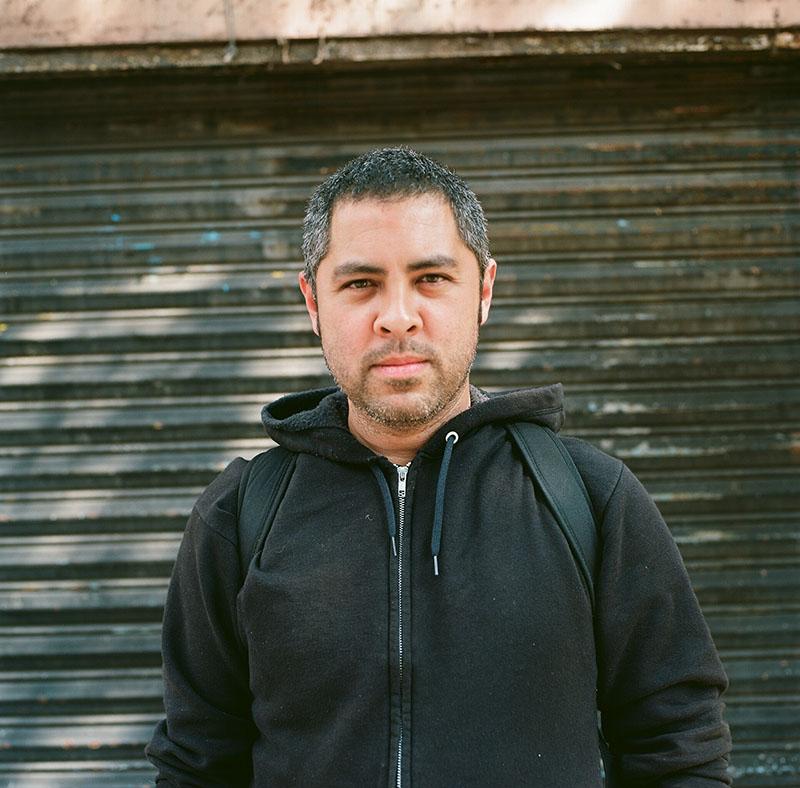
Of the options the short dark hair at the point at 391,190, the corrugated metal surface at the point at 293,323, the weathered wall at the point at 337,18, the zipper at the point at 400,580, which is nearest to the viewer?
the zipper at the point at 400,580

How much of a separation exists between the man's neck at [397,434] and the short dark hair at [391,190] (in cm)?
34

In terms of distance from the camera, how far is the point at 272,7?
12.0 feet

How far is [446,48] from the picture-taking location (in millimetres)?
3662

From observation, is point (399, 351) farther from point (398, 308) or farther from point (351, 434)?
point (351, 434)

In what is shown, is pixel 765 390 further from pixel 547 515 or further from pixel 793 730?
pixel 547 515

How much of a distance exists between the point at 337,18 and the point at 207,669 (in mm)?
2821

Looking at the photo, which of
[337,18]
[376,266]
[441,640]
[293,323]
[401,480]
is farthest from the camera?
[293,323]

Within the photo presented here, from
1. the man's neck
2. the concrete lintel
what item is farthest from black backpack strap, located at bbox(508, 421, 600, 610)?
the concrete lintel

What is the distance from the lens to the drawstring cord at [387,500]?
75.1 inches

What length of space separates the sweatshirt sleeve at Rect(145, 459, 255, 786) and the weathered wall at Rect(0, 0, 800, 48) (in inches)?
96.3

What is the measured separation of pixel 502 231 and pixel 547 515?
2.37 metres

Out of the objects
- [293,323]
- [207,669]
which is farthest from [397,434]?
[293,323]

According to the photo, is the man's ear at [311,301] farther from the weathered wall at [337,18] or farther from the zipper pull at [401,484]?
the weathered wall at [337,18]

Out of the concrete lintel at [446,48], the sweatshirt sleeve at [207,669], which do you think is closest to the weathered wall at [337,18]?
the concrete lintel at [446,48]
